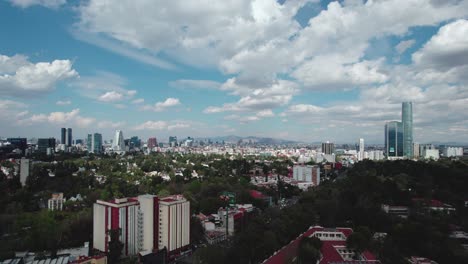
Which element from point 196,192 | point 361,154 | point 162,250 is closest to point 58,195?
point 196,192

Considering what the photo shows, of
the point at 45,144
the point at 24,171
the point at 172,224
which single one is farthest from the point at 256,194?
the point at 45,144

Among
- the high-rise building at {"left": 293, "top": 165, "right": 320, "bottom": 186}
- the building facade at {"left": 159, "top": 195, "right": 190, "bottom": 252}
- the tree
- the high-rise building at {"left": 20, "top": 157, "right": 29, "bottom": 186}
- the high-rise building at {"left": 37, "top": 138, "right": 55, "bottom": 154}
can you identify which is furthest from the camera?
the high-rise building at {"left": 37, "top": 138, "right": 55, "bottom": 154}

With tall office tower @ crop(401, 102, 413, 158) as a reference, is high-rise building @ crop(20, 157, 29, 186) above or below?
below

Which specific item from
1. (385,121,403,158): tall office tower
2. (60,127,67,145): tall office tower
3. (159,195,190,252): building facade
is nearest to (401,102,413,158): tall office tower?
(385,121,403,158): tall office tower

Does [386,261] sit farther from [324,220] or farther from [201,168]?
[201,168]

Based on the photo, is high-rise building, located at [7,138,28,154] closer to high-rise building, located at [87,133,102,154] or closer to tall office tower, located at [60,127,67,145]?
high-rise building, located at [87,133,102,154]

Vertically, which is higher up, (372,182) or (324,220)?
(372,182)

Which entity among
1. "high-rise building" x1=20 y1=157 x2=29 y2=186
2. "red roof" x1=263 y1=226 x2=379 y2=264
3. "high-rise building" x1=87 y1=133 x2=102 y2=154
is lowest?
"red roof" x1=263 y1=226 x2=379 y2=264

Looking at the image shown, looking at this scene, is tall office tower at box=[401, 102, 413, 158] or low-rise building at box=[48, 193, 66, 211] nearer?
low-rise building at box=[48, 193, 66, 211]
